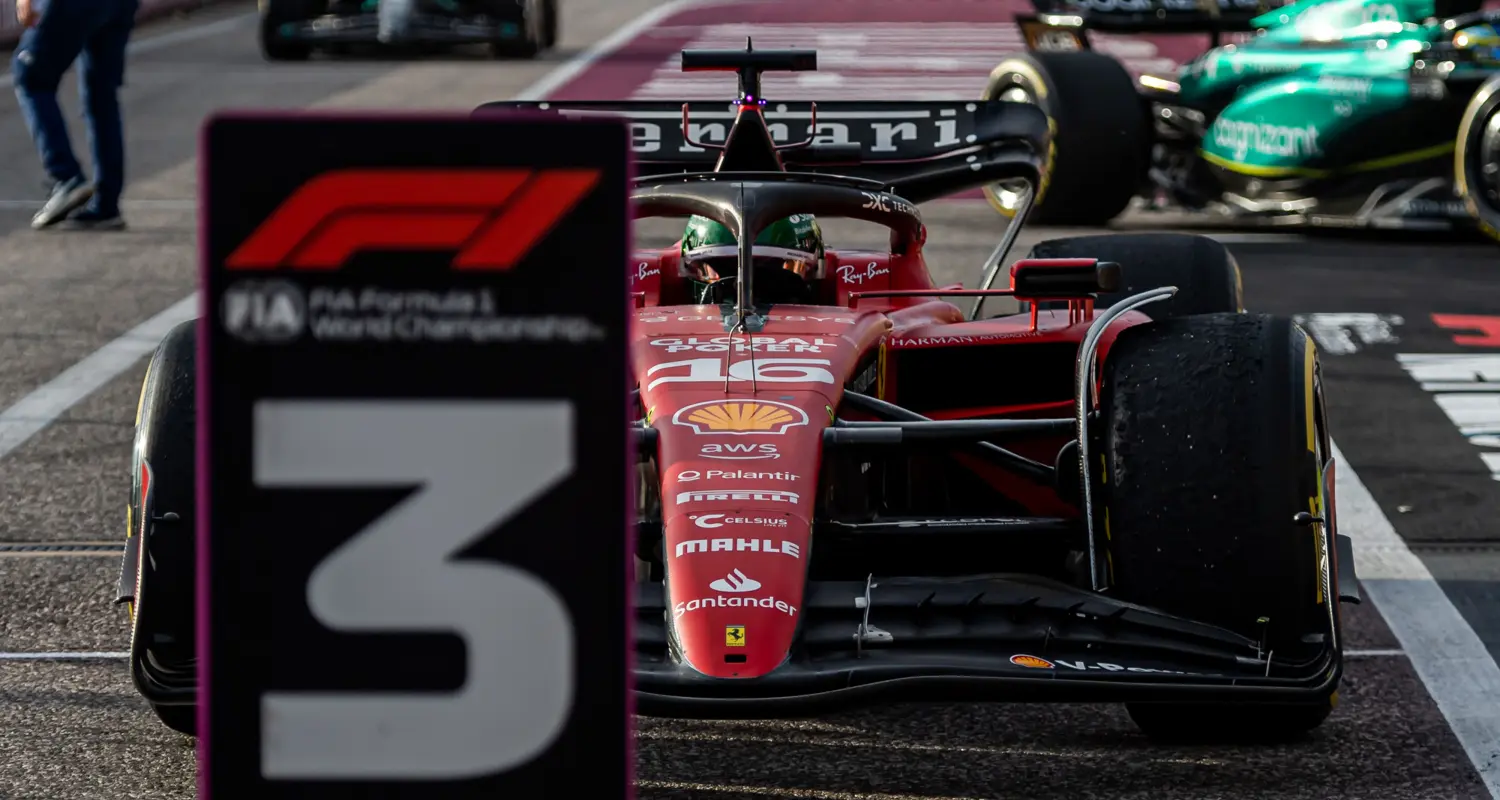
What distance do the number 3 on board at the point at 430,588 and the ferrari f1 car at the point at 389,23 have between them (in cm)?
1823

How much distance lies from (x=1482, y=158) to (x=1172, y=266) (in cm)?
524

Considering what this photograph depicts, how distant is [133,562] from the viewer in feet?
14.8

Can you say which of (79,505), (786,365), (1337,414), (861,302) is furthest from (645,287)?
(1337,414)

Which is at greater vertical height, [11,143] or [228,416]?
[228,416]

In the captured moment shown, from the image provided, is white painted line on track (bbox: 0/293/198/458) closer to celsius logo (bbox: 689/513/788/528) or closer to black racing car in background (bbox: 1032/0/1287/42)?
celsius logo (bbox: 689/513/788/528)

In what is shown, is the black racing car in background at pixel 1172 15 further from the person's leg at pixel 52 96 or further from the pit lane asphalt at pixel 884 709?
the person's leg at pixel 52 96

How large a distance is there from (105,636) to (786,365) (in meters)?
1.80

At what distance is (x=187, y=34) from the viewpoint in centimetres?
2430

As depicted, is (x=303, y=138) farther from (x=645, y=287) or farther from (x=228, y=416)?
(x=645, y=287)

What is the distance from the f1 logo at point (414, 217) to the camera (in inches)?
96.2

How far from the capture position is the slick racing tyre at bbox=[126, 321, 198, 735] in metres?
4.24

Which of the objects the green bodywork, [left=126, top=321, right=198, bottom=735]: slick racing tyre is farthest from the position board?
the green bodywork

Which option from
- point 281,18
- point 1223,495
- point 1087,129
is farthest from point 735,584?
point 281,18

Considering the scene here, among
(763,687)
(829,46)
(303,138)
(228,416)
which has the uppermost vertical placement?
(303,138)
